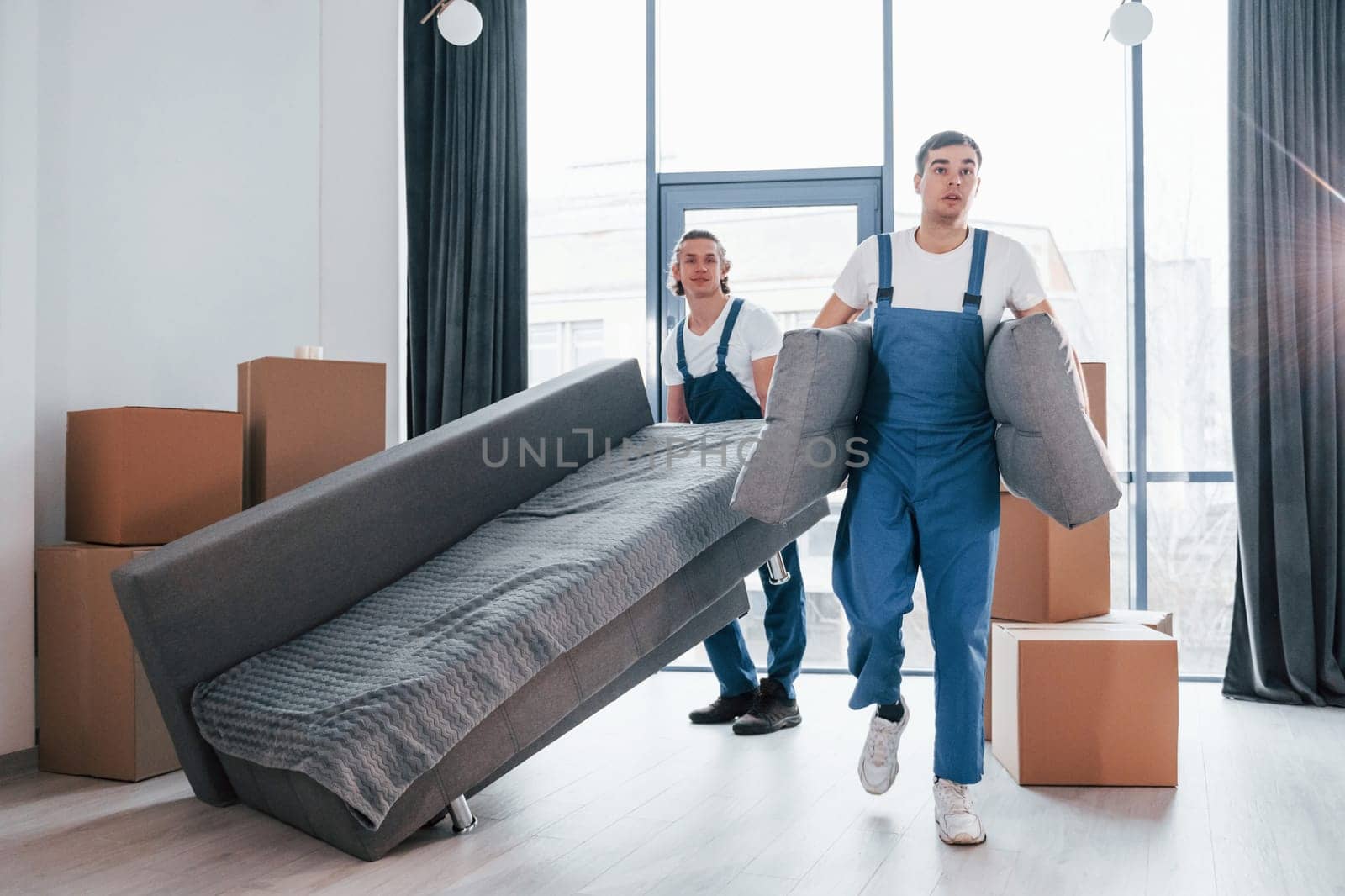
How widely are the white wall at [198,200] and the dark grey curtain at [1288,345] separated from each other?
2.90m

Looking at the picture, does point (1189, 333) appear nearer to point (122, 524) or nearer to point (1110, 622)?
point (1110, 622)

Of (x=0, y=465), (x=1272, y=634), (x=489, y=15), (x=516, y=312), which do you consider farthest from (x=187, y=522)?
(x=1272, y=634)

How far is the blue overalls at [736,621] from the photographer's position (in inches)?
119

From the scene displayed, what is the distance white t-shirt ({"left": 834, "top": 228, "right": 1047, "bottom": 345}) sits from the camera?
2.14 metres

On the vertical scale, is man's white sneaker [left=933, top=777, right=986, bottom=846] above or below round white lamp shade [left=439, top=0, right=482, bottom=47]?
below

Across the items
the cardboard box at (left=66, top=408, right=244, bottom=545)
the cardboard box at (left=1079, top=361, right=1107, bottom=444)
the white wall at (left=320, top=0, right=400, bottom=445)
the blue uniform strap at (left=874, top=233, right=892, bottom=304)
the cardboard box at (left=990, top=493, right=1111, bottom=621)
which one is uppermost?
the white wall at (left=320, top=0, right=400, bottom=445)

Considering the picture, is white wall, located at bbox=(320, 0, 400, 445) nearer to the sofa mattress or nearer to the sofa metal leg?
the sofa mattress

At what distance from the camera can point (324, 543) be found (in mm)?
2252

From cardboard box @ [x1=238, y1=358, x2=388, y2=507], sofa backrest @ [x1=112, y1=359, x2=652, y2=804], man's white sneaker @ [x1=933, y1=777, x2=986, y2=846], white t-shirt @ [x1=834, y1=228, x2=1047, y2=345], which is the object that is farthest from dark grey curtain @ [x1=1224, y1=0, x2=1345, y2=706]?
cardboard box @ [x1=238, y1=358, x2=388, y2=507]

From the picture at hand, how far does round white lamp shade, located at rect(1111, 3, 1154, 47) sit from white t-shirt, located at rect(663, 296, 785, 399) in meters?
1.35

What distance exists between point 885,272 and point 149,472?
1787 millimetres

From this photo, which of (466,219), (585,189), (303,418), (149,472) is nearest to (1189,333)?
(585,189)

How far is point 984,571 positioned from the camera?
2.09m

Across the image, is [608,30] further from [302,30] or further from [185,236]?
[185,236]
